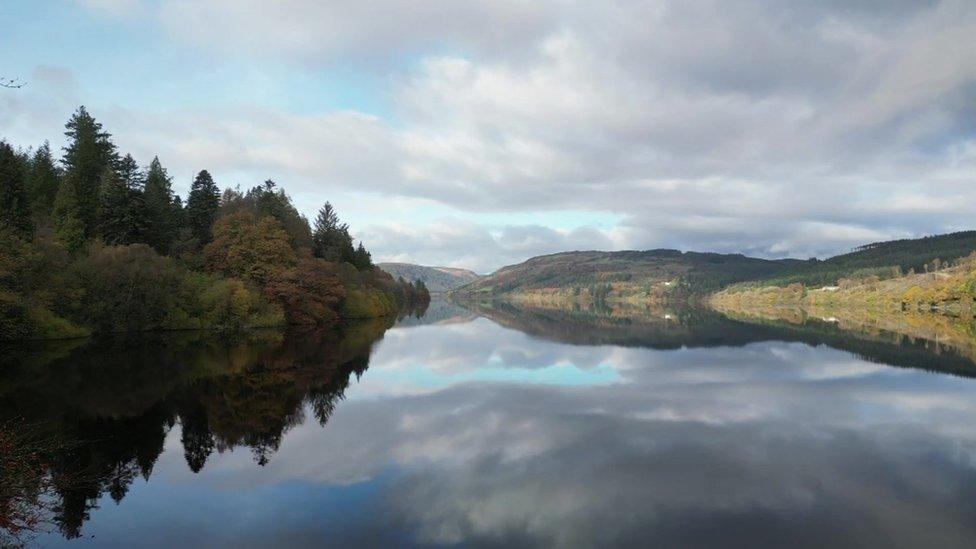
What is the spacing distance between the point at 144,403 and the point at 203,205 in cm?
6773

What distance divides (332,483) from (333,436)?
4.81 m

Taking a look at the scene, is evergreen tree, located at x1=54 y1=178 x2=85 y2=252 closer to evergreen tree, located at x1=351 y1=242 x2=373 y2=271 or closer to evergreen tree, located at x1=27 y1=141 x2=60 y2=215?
evergreen tree, located at x1=27 y1=141 x2=60 y2=215

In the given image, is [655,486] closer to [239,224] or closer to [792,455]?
[792,455]

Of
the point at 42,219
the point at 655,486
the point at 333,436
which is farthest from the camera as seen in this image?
the point at 42,219

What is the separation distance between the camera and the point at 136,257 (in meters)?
53.5

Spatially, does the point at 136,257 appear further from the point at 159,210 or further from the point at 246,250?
the point at 159,210

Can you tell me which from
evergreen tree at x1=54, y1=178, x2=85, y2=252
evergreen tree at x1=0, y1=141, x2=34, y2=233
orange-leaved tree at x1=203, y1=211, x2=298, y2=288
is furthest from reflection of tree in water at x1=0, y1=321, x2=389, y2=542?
orange-leaved tree at x1=203, y1=211, x2=298, y2=288

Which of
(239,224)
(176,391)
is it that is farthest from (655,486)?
(239,224)

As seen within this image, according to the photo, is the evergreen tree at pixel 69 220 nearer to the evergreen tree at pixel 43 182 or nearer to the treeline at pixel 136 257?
the treeline at pixel 136 257

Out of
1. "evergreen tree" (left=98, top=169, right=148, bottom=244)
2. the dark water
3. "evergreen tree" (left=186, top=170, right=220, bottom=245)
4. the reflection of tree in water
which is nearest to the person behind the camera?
the dark water

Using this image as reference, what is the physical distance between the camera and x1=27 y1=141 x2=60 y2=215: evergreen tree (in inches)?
2734

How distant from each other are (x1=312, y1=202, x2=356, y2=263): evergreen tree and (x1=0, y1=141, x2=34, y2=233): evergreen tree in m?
45.9

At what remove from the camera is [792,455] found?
17.7 meters

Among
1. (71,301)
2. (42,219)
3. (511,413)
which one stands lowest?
(511,413)
